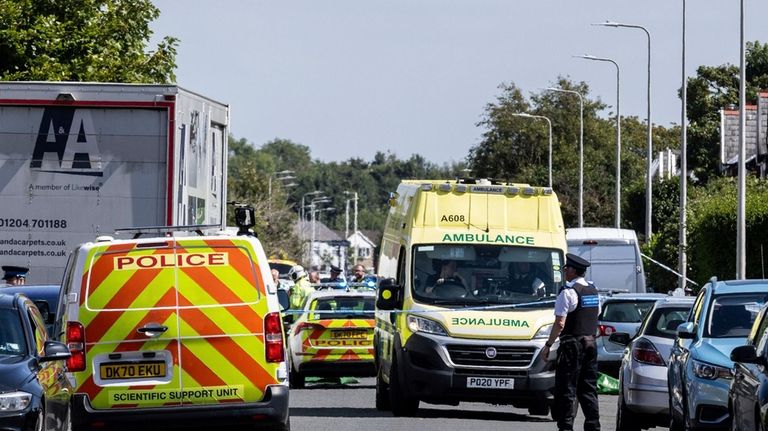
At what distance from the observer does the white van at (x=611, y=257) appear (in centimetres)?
3781

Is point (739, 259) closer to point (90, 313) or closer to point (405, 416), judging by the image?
point (405, 416)

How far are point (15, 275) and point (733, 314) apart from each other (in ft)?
26.3

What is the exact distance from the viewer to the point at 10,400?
1245cm

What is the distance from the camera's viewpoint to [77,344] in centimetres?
1338

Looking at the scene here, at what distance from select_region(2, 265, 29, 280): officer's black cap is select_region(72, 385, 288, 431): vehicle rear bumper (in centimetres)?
599

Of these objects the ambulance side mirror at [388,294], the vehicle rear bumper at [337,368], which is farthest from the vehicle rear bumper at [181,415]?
the vehicle rear bumper at [337,368]

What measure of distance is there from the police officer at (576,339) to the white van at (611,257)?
69.6 feet

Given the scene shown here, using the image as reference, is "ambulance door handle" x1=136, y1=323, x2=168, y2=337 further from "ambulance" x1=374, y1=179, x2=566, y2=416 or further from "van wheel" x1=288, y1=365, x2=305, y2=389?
"van wheel" x1=288, y1=365, x2=305, y2=389

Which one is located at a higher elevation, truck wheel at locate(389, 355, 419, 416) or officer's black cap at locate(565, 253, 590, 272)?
officer's black cap at locate(565, 253, 590, 272)

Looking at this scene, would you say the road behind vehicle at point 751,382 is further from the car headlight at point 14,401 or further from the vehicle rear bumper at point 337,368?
the vehicle rear bumper at point 337,368

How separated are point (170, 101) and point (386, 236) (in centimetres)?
461

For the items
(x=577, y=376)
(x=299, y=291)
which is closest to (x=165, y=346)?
(x=577, y=376)

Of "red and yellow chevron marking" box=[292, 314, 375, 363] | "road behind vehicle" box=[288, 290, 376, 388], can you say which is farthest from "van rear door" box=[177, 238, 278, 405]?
"red and yellow chevron marking" box=[292, 314, 375, 363]

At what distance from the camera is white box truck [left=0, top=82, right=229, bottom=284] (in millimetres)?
19188
